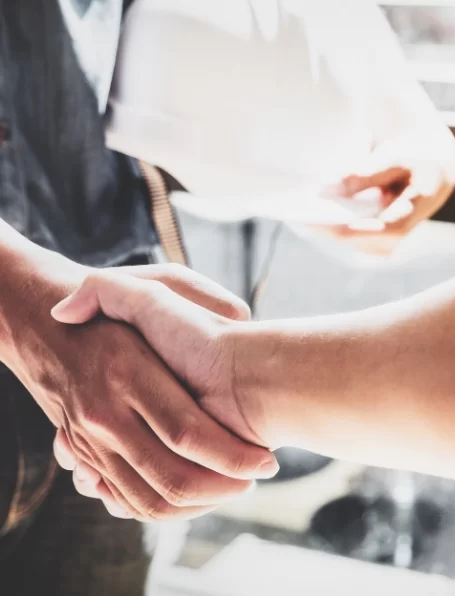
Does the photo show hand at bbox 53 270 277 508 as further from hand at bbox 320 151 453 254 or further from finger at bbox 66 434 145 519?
hand at bbox 320 151 453 254

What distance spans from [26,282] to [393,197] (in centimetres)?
46

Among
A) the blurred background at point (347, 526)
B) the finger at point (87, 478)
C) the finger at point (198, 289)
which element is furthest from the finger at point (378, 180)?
the finger at point (87, 478)

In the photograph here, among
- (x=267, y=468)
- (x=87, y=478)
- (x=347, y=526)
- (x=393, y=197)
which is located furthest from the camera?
(x=347, y=526)

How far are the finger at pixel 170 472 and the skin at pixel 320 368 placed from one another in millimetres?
56

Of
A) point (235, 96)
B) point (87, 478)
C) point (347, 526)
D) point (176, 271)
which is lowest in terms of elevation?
point (347, 526)

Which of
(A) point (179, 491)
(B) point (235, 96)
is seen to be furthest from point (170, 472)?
(B) point (235, 96)

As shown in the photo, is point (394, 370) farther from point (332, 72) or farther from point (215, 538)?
point (215, 538)

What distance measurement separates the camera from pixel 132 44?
0.71 meters

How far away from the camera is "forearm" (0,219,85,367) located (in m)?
0.62

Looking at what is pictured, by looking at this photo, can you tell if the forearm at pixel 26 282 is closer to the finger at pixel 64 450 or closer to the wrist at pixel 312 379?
the finger at pixel 64 450

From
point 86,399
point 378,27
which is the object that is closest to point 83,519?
point 86,399

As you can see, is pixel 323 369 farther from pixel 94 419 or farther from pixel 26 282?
pixel 26 282

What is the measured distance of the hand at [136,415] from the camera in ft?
1.75

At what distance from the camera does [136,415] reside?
0.57 m
